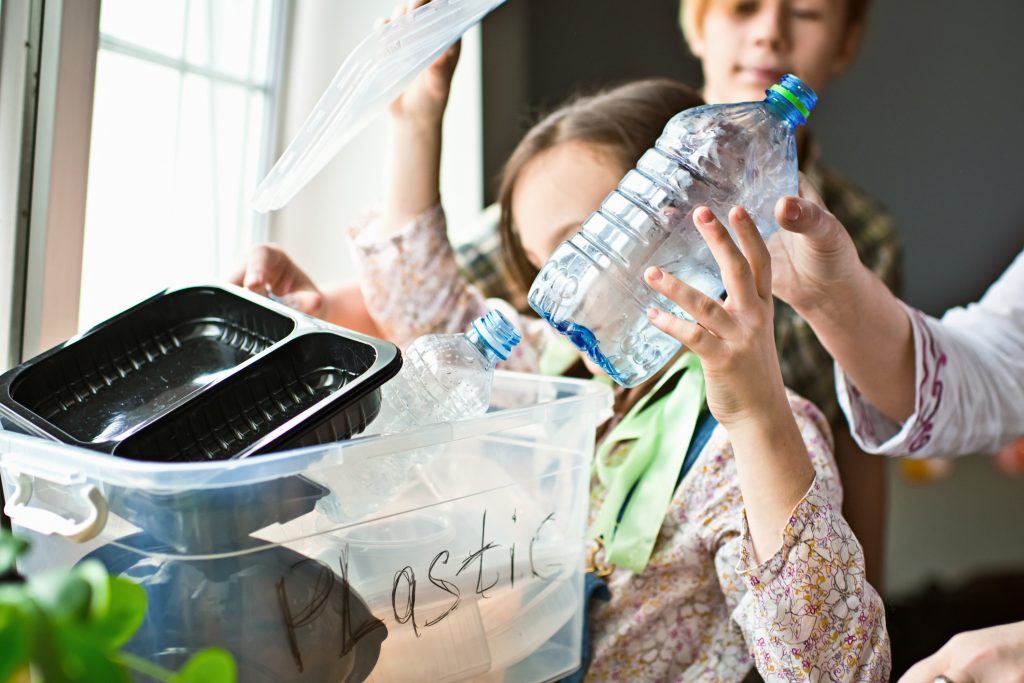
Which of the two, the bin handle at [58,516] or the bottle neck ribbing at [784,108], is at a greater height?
the bottle neck ribbing at [784,108]

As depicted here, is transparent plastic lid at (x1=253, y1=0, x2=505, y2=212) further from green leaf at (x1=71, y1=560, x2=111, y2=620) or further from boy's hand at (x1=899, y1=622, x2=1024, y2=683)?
boy's hand at (x1=899, y1=622, x2=1024, y2=683)

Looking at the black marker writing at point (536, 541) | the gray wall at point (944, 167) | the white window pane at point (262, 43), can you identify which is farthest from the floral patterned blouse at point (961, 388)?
the white window pane at point (262, 43)

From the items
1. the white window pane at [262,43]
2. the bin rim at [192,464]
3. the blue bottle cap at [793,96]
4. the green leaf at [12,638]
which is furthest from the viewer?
the white window pane at [262,43]

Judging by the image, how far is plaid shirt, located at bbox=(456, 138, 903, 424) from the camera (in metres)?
1.16

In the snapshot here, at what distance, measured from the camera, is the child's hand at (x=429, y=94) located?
1.10 m

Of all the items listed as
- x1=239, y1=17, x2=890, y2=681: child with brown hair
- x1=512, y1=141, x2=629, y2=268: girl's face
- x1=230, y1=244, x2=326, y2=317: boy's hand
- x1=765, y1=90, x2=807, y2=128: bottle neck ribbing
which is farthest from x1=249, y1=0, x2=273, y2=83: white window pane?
x1=765, y1=90, x2=807, y2=128: bottle neck ribbing

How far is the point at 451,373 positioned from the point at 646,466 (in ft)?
0.87

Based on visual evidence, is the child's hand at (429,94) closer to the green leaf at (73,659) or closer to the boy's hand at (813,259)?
the boy's hand at (813,259)

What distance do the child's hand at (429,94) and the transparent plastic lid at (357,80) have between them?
0.63 feet

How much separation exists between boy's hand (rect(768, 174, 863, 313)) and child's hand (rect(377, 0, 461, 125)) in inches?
17.7

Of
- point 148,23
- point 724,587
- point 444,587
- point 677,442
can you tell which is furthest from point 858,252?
point 148,23

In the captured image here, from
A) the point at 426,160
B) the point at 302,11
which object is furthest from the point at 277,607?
the point at 302,11

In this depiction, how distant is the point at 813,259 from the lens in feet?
2.92

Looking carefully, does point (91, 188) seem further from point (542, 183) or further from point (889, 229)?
point (889, 229)
